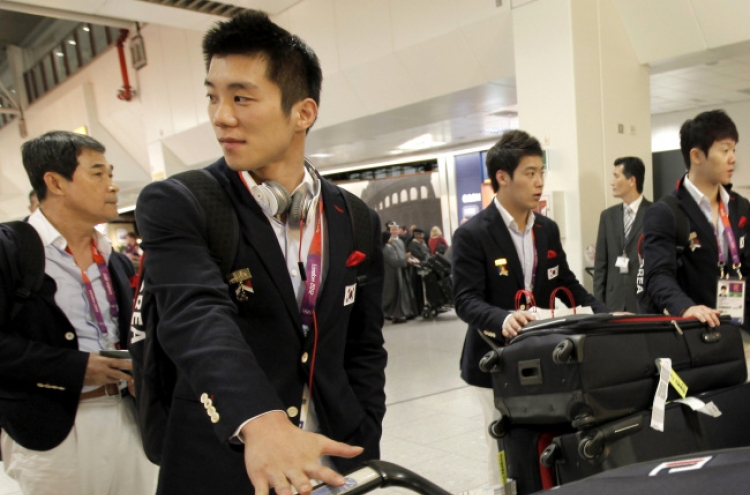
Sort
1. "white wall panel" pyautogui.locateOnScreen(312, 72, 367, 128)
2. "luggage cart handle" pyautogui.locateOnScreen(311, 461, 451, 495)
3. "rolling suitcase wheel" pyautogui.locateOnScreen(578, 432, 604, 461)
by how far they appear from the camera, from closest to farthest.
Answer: "luggage cart handle" pyautogui.locateOnScreen(311, 461, 451, 495) → "rolling suitcase wheel" pyautogui.locateOnScreen(578, 432, 604, 461) → "white wall panel" pyautogui.locateOnScreen(312, 72, 367, 128)

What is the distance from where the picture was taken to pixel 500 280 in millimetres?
2537

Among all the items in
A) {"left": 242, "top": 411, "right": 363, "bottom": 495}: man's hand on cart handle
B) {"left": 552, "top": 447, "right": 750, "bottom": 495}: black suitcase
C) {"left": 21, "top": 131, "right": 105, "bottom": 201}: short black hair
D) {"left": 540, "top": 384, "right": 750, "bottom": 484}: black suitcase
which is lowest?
{"left": 540, "top": 384, "right": 750, "bottom": 484}: black suitcase

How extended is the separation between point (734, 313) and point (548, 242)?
0.83 m

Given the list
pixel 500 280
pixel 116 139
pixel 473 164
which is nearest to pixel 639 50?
pixel 500 280

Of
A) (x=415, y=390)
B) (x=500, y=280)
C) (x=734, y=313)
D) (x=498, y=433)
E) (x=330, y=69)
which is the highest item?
(x=330, y=69)

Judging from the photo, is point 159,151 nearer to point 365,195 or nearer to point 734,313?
point 365,195

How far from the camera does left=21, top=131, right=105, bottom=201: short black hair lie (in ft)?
6.90

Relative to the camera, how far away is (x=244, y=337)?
46.9 inches

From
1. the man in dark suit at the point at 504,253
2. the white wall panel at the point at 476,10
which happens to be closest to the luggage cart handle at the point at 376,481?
the man in dark suit at the point at 504,253

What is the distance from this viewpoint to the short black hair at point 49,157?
210 centimetres

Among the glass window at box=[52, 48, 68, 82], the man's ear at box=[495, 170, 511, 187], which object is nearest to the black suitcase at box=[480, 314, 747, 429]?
the man's ear at box=[495, 170, 511, 187]

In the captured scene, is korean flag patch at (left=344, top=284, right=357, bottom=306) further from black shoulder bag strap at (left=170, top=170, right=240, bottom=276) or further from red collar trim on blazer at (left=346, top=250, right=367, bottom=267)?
black shoulder bag strap at (left=170, top=170, right=240, bottom=276)

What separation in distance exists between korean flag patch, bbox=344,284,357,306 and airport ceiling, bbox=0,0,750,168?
5800 millimetres

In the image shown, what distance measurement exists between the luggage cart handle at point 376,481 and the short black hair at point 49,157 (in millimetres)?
1752
